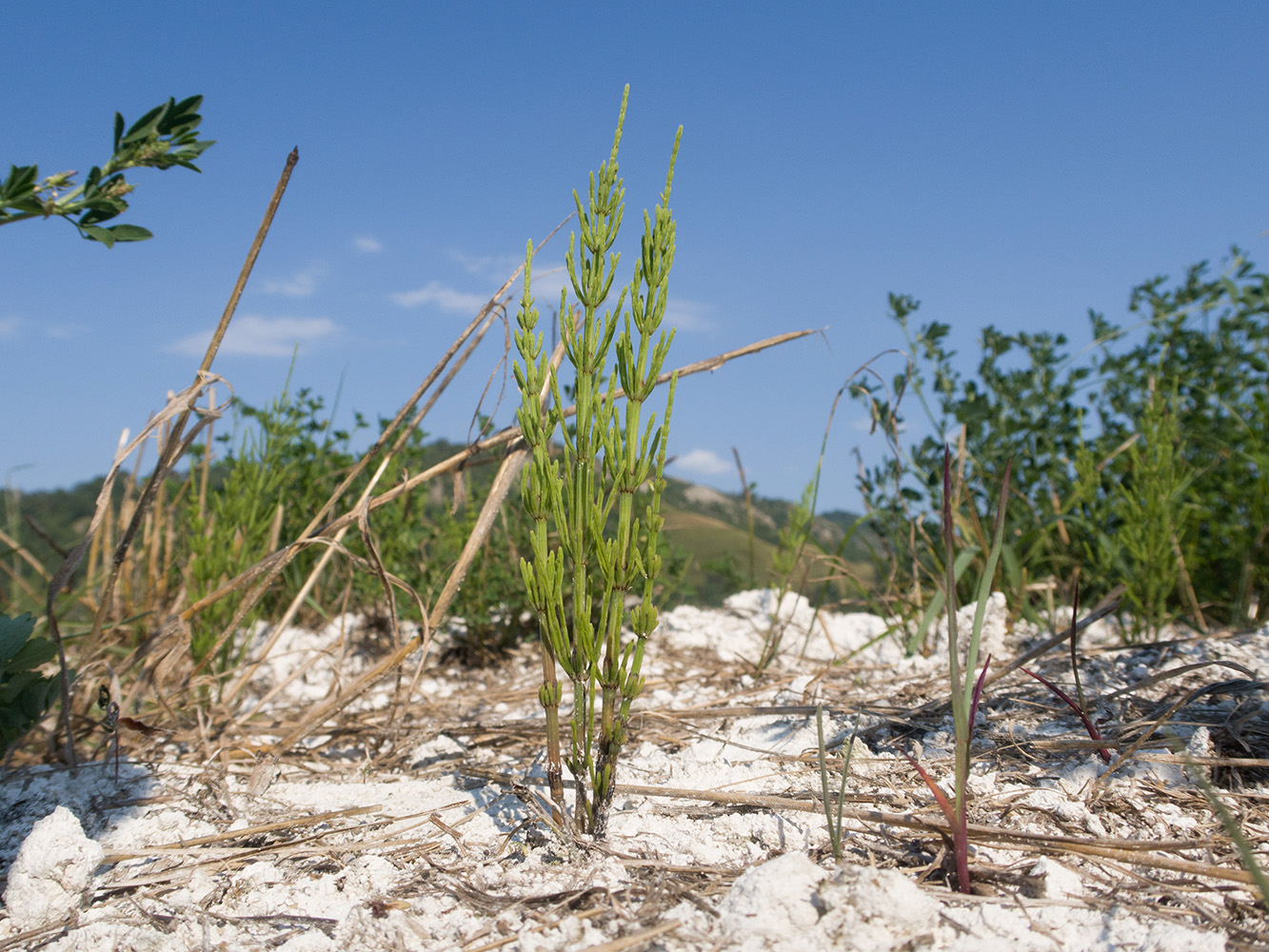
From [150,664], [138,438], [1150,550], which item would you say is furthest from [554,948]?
[1150,550]

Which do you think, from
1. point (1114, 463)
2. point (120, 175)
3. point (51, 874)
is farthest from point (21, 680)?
point (1114, 463)

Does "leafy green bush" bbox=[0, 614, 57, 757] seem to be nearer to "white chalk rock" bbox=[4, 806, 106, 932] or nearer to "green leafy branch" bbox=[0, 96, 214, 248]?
"white chalk rock" bbox=[4, 806, 106, 932]

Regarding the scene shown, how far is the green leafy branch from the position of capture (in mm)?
1412

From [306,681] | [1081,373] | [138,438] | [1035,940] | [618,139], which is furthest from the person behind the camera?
[1081,373]

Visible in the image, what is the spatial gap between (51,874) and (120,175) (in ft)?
4.22

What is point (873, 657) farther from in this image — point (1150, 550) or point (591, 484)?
point (591, 484)

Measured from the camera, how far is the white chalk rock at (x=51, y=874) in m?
1.45

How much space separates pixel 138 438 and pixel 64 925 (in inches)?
38.8

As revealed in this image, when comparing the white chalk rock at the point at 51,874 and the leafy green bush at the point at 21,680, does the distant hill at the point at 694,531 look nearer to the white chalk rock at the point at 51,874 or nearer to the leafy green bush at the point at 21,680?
the leafy green bush at the point at 21,680

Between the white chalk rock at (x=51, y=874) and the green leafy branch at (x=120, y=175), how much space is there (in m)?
1.10

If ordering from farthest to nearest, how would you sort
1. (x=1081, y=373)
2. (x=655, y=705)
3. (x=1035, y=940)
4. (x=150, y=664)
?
(x=1081, y=373) → (x=655, y=705) → (x=150, y=664) → (x=1035, y=940)

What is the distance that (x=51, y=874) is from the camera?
4.83 ft

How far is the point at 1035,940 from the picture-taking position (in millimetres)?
1251

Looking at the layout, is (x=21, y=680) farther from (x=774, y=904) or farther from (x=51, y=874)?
(x=774, y=904)
